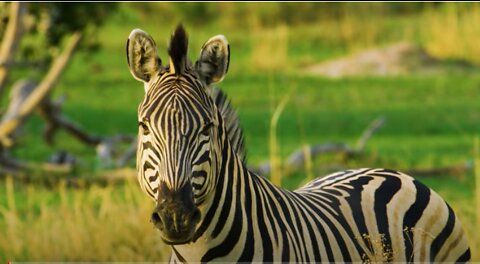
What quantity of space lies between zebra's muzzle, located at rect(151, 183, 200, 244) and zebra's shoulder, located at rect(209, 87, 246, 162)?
75 centimetres

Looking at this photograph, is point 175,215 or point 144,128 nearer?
point 175,215

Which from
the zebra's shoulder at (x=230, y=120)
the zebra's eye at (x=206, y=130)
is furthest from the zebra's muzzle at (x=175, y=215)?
the zebra's shoulder at (x=230, y=120)

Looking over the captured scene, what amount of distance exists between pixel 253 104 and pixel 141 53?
15.0 m

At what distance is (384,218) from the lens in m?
6.19

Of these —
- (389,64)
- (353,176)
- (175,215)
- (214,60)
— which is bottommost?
(389,64)

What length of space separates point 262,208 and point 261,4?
23686mm

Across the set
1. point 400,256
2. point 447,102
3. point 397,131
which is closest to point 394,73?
point 447,102

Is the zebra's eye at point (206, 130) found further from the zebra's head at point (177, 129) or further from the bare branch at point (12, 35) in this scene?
the bare branch at point (12, 35)

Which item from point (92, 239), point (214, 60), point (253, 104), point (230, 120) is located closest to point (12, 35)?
point (92, 239)

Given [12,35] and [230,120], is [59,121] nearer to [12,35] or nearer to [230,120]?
[12,35]

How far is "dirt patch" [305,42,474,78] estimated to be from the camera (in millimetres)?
24141

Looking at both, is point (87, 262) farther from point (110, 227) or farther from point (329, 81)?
point (329, 81)

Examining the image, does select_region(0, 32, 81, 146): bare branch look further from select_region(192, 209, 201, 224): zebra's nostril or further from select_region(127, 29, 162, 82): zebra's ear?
select_region(192, 209, 201, 224): zebra's nostril

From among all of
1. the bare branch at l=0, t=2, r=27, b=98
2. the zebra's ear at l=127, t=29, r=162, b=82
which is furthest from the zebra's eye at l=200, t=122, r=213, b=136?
the bare branch at l=0, t=2, r=27, b=98
